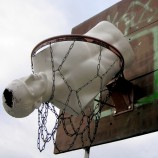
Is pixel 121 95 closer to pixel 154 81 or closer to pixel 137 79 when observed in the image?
pixel 137 79

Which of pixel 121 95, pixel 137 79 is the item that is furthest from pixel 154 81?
pixel 121 95

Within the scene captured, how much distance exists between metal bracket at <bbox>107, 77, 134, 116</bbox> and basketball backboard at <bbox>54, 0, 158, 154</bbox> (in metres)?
0.05

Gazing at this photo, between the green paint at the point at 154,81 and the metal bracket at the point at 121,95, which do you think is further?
the metal bracket at the point at 121,95

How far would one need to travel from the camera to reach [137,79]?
388cm

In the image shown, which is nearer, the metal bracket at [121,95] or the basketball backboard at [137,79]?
the basketball backboard at [137,79]

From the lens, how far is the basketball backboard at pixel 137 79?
3648 mm

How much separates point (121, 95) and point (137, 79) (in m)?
0.21

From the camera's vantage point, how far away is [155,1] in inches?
163

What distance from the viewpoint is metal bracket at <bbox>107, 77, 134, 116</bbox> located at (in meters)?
3.83

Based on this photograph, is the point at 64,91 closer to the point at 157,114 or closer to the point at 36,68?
the point at 36,68

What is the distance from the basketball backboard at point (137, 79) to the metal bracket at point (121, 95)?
0.15ft

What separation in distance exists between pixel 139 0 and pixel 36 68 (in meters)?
1.44

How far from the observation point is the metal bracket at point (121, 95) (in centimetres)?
383

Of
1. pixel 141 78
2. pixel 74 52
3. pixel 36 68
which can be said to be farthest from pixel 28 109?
pixel 141 78
